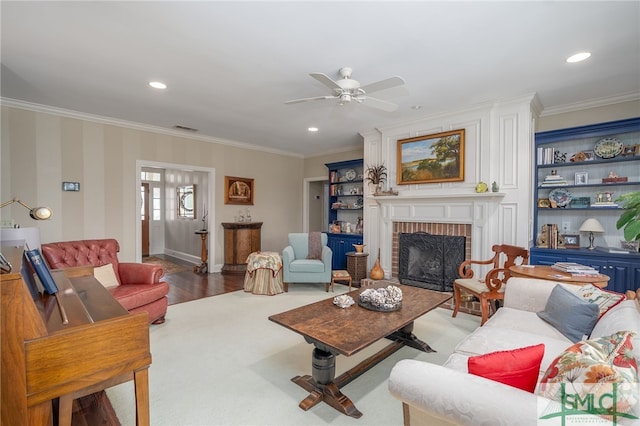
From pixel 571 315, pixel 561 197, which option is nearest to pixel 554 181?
pixel 561 197

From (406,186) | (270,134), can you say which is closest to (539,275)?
(406,186)

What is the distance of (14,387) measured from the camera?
1089 millimetres

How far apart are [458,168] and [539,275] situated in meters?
1.94

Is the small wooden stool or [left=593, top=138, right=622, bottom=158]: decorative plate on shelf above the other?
[left=593, top=138, right=622, bottom=158]: decorative plate on shelf

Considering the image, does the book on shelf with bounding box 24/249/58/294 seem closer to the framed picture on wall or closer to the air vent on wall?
the air vent on wall

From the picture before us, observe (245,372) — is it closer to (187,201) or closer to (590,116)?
(590,116)

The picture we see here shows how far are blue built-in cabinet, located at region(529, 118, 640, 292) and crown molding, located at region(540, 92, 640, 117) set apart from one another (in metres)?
0.32

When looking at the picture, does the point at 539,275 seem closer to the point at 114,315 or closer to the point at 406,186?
the point at 406,186

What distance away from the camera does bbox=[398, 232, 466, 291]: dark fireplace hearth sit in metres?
4.32

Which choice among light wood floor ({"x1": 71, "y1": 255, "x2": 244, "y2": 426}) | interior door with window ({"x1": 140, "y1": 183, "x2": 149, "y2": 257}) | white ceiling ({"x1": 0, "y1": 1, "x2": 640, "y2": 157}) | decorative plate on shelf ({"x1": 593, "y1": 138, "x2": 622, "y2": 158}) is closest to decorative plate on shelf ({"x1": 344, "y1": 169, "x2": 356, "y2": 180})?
white ceiling ({"x1": 0, "y1": 1, "x2": 640, "y2": 157})

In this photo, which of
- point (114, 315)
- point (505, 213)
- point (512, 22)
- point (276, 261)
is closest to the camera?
point (114, 315)

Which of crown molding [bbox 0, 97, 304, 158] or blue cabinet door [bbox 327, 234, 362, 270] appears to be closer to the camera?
crown molding [bbox 0, 97, 304, 158]

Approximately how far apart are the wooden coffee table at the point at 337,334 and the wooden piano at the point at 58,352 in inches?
37.0

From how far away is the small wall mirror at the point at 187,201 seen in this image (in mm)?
7262
